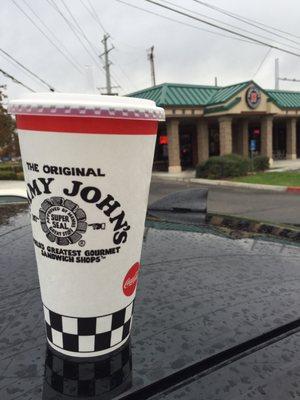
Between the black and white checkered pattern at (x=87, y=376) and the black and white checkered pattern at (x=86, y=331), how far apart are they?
0.16 ft

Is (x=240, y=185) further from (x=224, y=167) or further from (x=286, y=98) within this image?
(x=286, y=98)

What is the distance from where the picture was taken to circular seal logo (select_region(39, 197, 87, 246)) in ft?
2.82

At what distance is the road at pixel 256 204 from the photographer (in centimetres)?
931

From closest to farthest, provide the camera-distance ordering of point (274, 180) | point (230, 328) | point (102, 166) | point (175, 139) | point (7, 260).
→ point (102, 166) < point (230, 328) < point (7, 260) < point (274, 180) < point (175, 139)

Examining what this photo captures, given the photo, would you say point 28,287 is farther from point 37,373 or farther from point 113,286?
point 113,286

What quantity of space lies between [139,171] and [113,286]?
0.30 m

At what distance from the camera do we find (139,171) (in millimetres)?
915

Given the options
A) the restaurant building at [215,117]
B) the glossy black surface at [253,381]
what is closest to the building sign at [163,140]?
the restaurant building at [215,117]

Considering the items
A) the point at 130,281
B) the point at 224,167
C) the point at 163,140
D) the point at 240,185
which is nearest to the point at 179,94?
the point at 163,140

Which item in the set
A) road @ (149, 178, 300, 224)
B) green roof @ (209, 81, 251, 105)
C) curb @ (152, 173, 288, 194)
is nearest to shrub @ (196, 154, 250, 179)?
curb @ (152, 173, 288, 194)

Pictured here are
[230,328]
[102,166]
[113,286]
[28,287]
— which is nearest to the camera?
[102,166]

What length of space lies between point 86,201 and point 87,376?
475 mm

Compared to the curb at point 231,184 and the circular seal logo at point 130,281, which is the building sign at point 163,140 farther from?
the circular seal logo at point 130,281

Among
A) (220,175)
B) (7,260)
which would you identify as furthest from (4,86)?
(7,260)
